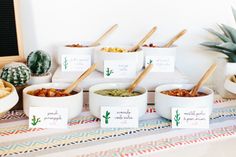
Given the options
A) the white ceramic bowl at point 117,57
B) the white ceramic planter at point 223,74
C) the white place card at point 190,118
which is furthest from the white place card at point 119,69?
the white ceramic planter at point 223,74

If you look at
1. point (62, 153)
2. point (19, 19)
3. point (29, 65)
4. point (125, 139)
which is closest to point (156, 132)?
point (125, 139)

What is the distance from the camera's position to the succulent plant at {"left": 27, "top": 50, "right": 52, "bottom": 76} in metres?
1.08

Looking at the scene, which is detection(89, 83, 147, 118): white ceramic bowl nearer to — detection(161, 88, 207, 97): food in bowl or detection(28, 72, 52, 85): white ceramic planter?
detection(161, 88, 207, 97): food in bowl

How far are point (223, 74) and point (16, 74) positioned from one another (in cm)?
71

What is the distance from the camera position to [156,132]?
34.9 inches

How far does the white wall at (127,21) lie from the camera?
47.3 inches

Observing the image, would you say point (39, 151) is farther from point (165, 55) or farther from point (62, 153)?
point (165, 55)

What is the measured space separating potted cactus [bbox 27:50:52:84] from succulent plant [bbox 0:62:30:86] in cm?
7

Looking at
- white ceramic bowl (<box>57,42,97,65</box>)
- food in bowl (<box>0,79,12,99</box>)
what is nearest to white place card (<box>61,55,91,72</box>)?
white ceramic bowl (<box>57,42,97,65</box>)

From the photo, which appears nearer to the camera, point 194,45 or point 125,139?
point 125,139

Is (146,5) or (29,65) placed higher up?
(146,5)

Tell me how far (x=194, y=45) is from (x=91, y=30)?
0.43 meters

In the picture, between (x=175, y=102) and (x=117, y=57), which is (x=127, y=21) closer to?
(x=117, y=57)

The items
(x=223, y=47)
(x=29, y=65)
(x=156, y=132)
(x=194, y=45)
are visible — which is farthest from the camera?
(x=194, y=45)
